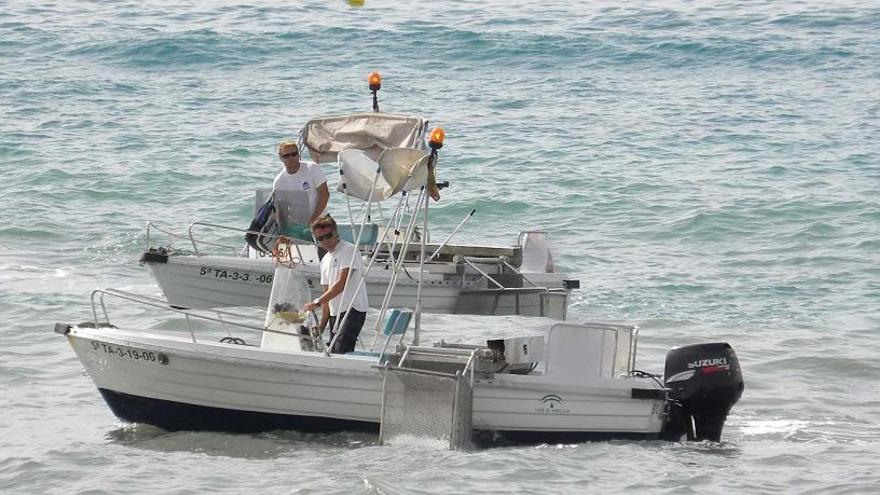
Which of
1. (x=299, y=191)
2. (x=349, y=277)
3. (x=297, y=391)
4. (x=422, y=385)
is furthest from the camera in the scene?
(x=299, y=191)

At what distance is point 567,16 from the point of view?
130ft

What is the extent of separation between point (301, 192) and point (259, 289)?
1.45m

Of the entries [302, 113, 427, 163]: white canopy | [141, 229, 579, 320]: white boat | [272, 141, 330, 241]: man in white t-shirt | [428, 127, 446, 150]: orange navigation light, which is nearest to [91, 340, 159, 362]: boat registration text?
[428, 127, 446, 150]: orange navigation light

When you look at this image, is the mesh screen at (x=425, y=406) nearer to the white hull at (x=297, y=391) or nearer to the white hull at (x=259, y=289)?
the white hull at (x=297, y=391)

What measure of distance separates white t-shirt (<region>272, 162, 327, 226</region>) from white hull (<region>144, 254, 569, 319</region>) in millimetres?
936

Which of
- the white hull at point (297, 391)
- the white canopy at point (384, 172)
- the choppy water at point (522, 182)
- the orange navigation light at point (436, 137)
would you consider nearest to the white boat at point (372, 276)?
the choppy water at point (522, 182)

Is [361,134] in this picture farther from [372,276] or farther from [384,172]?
[384,172]

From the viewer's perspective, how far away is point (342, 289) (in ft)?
39.7

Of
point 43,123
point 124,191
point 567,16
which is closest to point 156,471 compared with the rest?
point 124,191

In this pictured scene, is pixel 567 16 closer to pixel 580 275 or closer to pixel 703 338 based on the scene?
pixel 580 275

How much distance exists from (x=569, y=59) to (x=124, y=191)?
13278 mm

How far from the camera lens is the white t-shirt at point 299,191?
15492 millimetres

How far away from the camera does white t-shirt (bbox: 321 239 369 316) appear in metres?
12.0

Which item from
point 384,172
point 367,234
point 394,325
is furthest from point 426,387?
point 367,234
